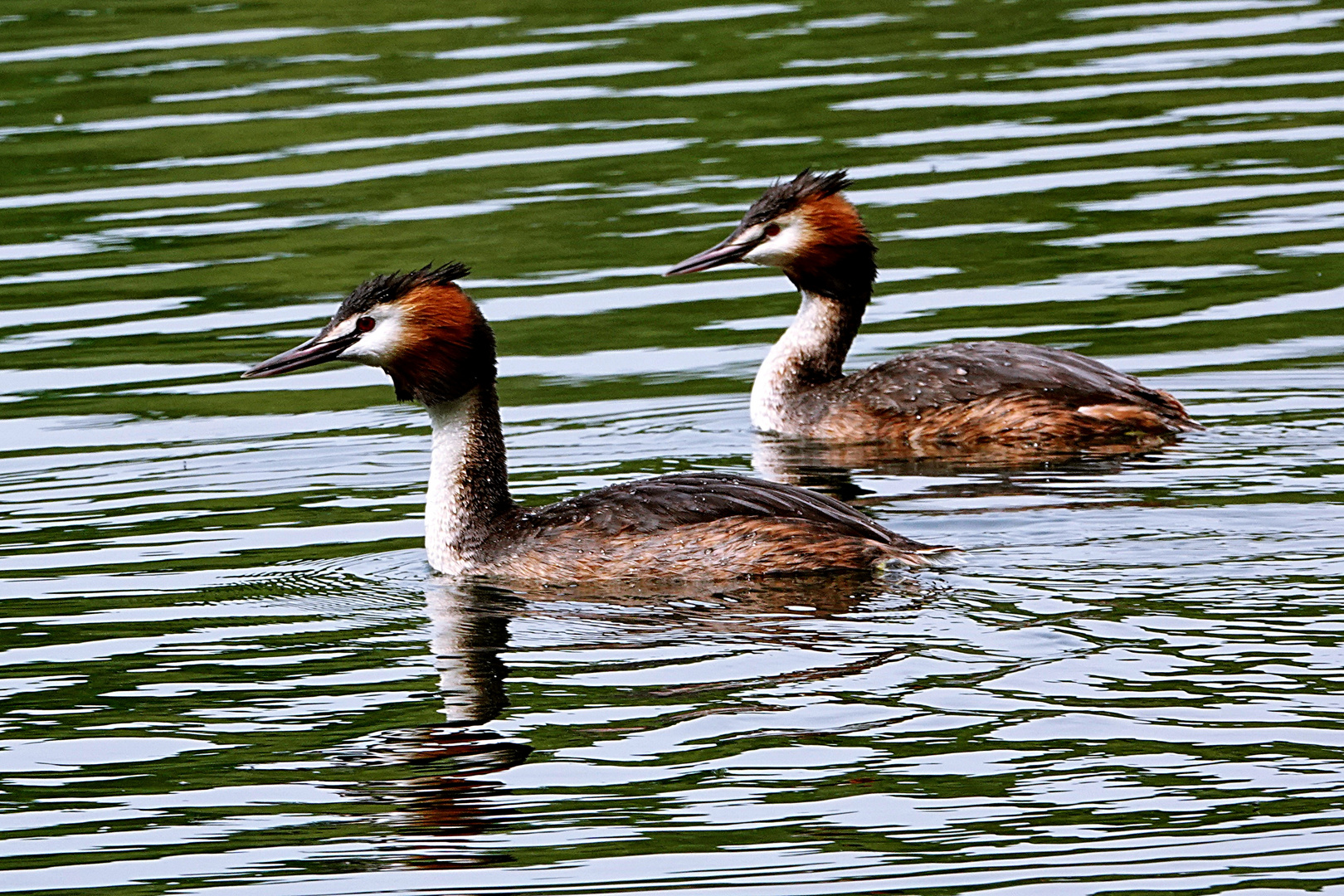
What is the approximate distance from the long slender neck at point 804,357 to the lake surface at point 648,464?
24 cm

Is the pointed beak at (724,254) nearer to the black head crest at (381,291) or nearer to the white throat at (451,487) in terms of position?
the white throat at (451,487)

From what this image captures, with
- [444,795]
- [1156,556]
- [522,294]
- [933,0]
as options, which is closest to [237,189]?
[522,294]

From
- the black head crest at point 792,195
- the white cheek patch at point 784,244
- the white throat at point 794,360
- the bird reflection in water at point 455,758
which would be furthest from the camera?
the white cheek patch at point 784,244

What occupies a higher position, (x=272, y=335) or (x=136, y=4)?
(x=136, y=4)

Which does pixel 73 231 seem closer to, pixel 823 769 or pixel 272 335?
pixel 272 335

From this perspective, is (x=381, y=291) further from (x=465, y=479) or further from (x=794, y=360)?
(x=794, y=360)

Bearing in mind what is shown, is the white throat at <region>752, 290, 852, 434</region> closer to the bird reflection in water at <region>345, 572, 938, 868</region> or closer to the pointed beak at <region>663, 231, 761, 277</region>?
the pointed beak at <region>663, 231, 761, 277</region>

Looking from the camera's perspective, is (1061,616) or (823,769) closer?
(823,769)

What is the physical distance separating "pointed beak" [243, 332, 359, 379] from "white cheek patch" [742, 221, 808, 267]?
12.0 ft

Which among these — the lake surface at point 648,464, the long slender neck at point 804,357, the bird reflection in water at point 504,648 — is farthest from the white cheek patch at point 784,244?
the bird reflection in water at point 504,648

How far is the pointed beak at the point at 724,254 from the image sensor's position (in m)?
12.7

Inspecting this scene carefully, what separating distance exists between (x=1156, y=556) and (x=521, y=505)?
280 cm

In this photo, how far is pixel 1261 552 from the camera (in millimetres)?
8781

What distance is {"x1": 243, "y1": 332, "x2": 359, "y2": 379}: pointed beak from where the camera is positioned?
9.52 m
